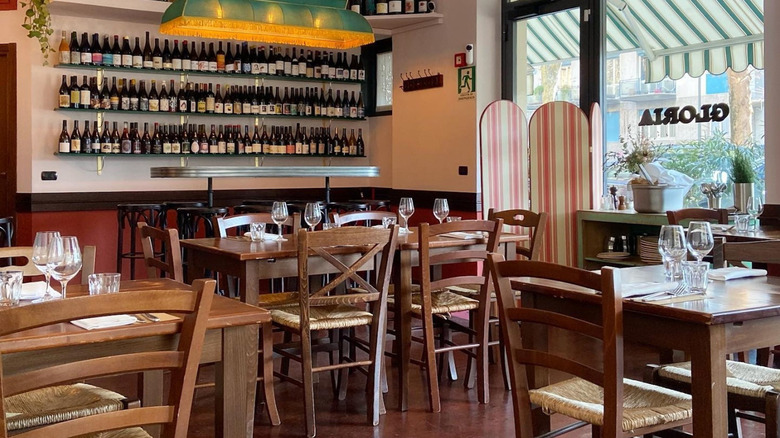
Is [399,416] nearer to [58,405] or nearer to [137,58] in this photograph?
[58,405]

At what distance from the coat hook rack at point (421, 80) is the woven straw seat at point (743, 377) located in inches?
199

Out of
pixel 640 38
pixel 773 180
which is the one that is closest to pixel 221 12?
pixel 640 38

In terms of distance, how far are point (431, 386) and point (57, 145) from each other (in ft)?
15.1

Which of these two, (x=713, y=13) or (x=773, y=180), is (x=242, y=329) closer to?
(x=773, y=180)

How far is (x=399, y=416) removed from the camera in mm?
3973

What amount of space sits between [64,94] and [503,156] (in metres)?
3.73

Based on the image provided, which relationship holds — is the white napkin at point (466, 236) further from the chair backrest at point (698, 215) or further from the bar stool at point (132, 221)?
the bar stool at point (132, 221)

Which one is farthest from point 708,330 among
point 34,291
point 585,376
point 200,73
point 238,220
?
point 200,73

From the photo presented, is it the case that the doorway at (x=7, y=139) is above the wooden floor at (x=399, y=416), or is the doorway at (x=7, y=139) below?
above

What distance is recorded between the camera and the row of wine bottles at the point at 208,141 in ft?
23.6

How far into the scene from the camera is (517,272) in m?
2.40

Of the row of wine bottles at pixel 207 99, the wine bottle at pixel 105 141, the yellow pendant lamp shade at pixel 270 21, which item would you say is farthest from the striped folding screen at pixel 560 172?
the wine bottle at pixel 105 141

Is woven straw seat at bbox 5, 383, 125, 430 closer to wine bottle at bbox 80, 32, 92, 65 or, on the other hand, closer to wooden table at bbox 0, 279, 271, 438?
wooden table at bbox 0, 279, 271, 438

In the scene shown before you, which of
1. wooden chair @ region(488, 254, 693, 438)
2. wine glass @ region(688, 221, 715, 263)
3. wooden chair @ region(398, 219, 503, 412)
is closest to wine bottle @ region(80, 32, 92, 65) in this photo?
wooden chair @ region(398, 219, 503, 412)
